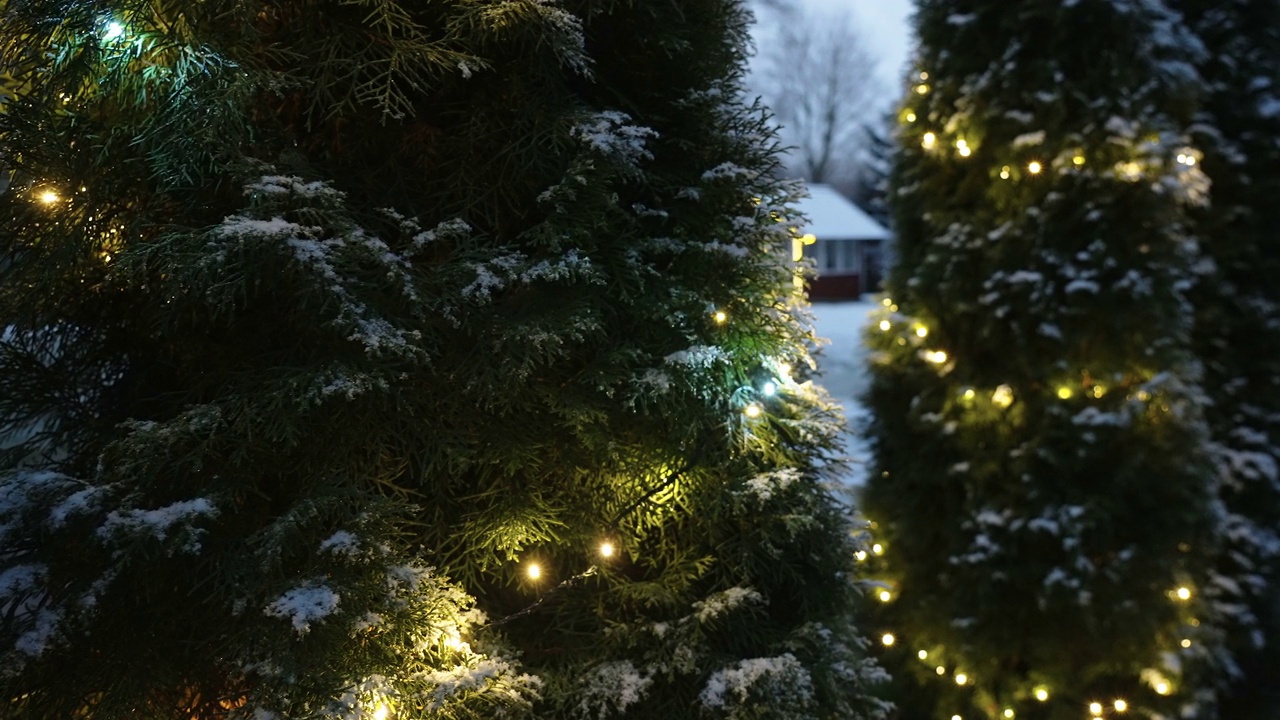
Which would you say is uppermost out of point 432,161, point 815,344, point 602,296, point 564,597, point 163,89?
point 163,89

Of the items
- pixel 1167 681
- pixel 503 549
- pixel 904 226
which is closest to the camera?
pixel 503 549

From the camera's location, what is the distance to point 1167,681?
3.97 meters

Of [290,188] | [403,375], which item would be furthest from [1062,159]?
[290,188]

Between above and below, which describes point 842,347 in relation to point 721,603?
below

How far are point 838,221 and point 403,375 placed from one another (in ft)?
62.9

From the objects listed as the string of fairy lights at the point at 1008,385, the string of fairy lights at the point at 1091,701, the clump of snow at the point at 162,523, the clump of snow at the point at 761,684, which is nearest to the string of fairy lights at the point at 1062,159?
the string of fairy lights at the point at 1008,385

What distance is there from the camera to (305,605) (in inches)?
68.7

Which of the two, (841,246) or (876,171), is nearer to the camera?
(876,171)

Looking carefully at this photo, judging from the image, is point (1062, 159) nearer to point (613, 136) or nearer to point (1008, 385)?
point (1008, 385)

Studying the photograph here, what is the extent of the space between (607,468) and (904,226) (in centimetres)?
288

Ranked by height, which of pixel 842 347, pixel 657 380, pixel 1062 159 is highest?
pixel 1062 159

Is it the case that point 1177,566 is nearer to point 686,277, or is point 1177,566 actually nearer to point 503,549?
point 686,277

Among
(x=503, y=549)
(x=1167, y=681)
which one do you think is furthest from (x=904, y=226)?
A: (x=503, y=549)

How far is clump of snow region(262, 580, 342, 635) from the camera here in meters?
1.72
